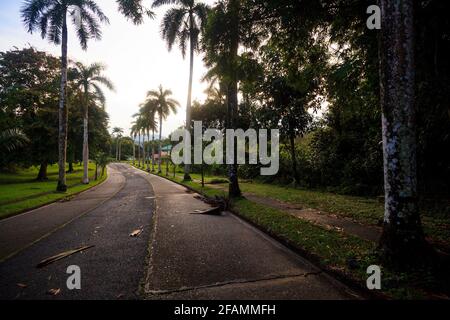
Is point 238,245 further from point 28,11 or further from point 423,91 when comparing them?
point 28,11

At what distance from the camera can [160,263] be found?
463 centimetres

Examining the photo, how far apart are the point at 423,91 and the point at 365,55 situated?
5.60ft

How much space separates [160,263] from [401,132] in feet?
15.5

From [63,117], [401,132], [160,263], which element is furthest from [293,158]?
[63,117]

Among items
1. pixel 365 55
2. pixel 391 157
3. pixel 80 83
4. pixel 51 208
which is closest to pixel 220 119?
pixel 80 83

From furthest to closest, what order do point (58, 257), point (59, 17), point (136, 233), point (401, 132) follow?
point (59, 17) → point (136, 233) → point (58, 257) → point (401, 132)

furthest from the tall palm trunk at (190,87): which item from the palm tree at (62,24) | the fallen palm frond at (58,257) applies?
the fallen palm frond at (58,257)

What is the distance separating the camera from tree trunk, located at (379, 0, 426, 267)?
3924mm

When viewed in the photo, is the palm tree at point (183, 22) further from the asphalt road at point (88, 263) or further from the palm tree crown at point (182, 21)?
the asphalt road at point (88, 263)

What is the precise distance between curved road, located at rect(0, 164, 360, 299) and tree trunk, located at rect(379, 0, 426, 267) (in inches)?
52.4

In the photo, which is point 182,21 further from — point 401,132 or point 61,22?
point 401,132

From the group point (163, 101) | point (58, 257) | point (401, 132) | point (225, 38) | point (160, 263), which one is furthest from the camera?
point (163, 101)

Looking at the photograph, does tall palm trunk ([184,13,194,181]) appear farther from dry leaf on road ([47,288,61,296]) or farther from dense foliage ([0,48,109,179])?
dry leaf on road ([47,288,61,296])
